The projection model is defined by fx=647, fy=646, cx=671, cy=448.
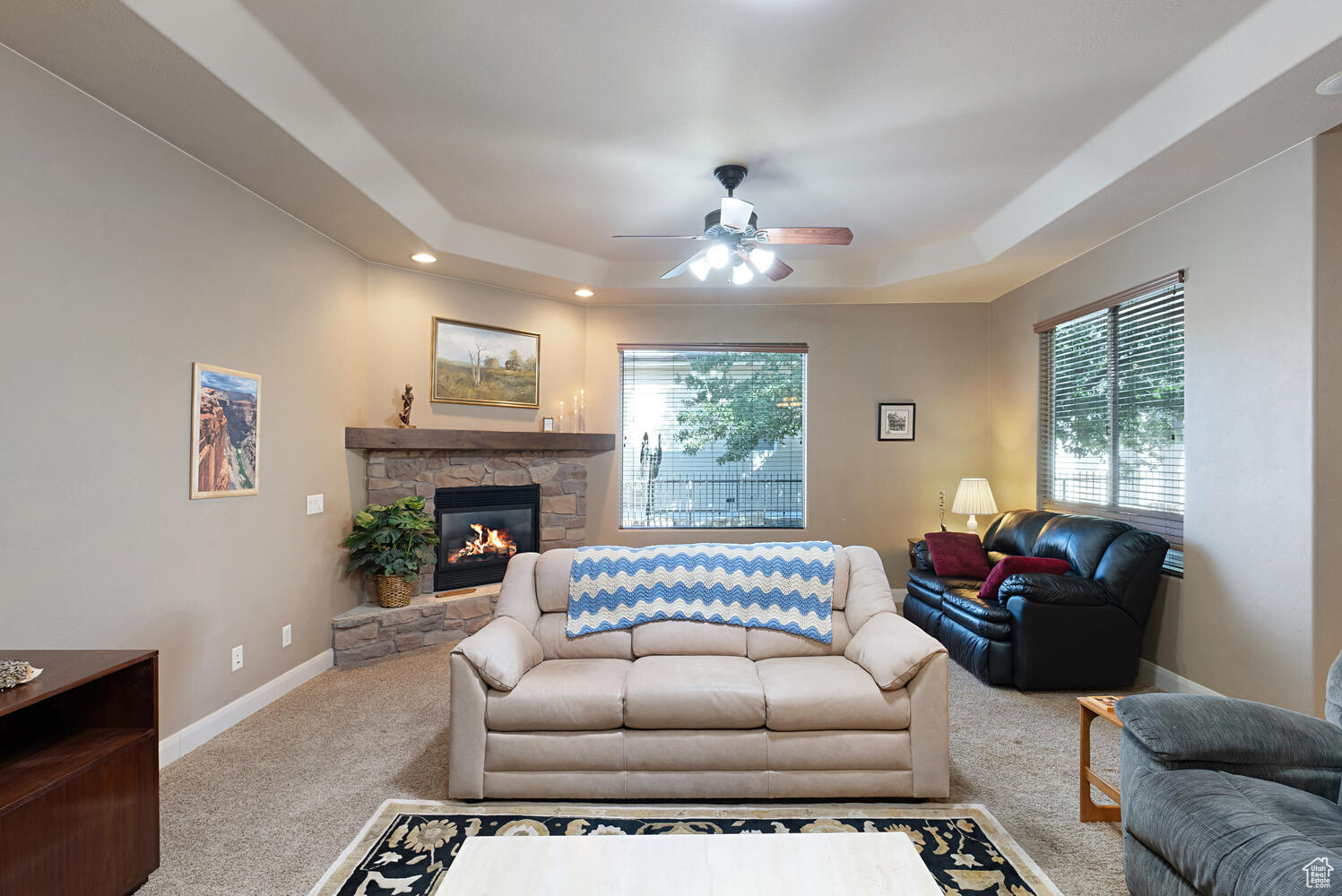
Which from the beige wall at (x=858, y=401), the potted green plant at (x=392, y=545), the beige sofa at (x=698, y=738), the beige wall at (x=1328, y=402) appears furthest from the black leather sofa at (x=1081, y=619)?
the potted green plant at (x=392, y=545)

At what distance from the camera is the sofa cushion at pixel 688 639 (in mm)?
2957

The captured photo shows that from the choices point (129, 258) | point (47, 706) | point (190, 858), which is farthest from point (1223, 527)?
point (129, 258)

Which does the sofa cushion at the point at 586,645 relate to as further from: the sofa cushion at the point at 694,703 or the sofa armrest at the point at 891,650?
the sofa armrest at the point at 891,650

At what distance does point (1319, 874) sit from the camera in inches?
51.6

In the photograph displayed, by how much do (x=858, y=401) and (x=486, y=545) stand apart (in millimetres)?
3575

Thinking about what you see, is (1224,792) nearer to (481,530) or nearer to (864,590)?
Result: (864,590)

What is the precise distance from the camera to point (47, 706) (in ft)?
6.65

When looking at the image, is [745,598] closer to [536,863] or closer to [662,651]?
[662,651]

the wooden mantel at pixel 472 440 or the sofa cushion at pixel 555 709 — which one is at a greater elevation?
the wooden mantel at pixel 472 440

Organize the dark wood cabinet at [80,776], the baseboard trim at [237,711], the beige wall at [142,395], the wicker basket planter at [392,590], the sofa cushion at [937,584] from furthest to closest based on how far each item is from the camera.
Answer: the wicker basket planter at [392,590]
the sofa cushion at [937,584]
the baseboard trim at [237,711]
the beige wall at [142,395]
the dark wood cabinet at [80,776]

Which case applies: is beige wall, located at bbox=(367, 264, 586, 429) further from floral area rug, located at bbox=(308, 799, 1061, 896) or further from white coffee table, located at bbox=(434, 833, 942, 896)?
white coffee table, located at bbox=(434, 833, 942, 896)

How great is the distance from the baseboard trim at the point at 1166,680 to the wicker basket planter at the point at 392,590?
4.66m

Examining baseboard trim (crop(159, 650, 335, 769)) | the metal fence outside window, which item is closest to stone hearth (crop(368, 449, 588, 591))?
the metal fence outside window

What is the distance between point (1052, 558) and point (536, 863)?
3749 mm
